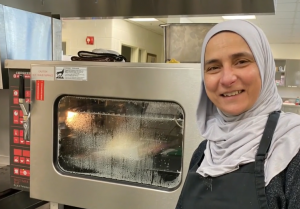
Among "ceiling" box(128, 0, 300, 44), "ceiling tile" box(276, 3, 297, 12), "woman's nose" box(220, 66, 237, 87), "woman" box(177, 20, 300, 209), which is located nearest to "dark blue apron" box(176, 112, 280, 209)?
"woman" box(177, 20, 300, 209)

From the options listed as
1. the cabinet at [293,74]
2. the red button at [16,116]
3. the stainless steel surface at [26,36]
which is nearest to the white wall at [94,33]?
the stainless steel surface at [26,36]

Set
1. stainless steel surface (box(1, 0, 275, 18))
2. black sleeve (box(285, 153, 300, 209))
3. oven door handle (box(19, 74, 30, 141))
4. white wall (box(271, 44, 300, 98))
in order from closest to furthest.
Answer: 1. black sleeve (box(285, 153, 300, 209))
2. oven door handle (box(19, 74, 30, 141))
3. stainless steel surface (box(1, 0, 275, 18))
4. white wall (box(271, 44, 300, 98))

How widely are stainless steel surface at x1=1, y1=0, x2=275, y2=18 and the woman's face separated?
1.86 feet

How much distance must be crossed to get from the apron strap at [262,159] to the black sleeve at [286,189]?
11 millimetres

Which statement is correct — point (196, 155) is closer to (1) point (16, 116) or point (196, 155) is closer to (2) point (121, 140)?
(2) point (121, 140)

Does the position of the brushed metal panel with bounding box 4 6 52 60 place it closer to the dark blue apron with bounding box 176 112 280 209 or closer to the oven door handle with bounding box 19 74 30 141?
the oven door handle with bounding box 19 74 30 141

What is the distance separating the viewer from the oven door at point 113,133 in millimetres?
843

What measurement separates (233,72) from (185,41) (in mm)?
484

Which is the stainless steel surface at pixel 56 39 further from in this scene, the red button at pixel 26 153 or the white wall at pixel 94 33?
the white wall at pixel 94 33

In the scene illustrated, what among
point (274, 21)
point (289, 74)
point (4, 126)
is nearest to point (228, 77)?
point (4, 126)

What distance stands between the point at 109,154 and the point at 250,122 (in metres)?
0.50

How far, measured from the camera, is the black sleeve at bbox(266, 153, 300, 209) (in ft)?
1.74

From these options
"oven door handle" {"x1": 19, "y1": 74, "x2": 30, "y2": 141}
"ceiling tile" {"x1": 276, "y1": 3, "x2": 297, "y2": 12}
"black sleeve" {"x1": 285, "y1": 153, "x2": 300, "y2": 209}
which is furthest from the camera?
"ceiling tile" {"x1": 276, "y1": 3, "x2": 297, "y2": 12}

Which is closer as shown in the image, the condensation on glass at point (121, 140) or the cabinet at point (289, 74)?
the condensation on glass at point (121, 140)
